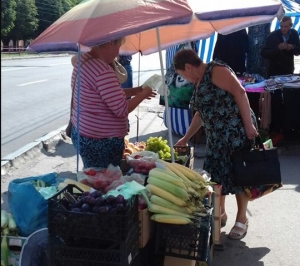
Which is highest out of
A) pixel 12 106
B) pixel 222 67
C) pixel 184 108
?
pixel 222 67

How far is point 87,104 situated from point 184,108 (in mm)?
4837

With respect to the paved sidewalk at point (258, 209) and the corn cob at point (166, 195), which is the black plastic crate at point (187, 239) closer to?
the corn cob at point (166, 195)

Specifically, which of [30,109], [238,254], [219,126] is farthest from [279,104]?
[30,109]

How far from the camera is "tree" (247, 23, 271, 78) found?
9.80 metres

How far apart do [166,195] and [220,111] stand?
4.18 ft

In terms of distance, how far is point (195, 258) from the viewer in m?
A: 3.67

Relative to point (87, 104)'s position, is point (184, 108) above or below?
below

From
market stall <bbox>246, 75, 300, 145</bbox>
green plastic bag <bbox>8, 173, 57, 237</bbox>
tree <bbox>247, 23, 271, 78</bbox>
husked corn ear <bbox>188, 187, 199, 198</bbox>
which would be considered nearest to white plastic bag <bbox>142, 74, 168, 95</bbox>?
husked corn ear <bbox>188, 187, 199, 198</bbox>

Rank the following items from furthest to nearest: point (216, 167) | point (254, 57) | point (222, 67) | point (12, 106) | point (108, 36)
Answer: point (12, 106) < point (254, 57) < point (216, 167) < point (222, 67) < point (108, 36)

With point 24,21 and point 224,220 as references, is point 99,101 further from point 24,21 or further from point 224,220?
point 24,21

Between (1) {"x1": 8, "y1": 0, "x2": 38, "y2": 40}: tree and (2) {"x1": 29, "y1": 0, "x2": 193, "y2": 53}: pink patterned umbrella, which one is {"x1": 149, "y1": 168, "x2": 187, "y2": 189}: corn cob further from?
(1) {"x1": 8, "y1": 0, "x2": 38, "y2": 40}: tree

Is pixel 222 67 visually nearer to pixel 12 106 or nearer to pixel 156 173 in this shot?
pixel 156 173

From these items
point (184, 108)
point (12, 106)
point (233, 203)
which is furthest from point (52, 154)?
point (12, 106)

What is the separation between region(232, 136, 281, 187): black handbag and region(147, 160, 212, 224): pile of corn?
0.91 m
